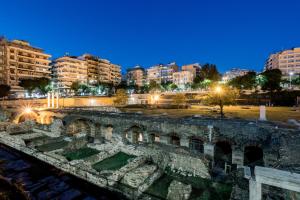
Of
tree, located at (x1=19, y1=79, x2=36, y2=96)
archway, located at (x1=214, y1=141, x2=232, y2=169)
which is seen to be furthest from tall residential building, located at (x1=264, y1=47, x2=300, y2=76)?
tree, located at (x1=19, y1=79, x2=36, y2=96)

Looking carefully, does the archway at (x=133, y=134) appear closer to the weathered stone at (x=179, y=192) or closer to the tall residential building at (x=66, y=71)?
the weathered stone at (x=179, y=192)

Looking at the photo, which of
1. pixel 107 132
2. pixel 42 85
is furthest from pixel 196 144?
pixel 42 85

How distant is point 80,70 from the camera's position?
355 ft

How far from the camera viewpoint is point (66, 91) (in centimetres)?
9788

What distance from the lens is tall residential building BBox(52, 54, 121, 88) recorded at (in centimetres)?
10069

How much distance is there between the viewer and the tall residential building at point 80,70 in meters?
101

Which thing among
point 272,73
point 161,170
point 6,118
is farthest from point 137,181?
point 272,73

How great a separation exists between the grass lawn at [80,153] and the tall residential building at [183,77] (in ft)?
370

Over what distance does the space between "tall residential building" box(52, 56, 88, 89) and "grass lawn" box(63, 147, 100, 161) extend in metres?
88.3

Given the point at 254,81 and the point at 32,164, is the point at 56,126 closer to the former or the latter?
the point at 32,164

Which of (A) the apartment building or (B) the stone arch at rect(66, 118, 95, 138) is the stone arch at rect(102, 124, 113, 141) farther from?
(A) the apartment building

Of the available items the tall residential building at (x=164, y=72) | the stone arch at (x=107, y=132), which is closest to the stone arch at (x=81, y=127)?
the stone arch at (x=107, y=132)

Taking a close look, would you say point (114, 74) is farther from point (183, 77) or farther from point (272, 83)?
point (272, 83)

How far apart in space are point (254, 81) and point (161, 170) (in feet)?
223
